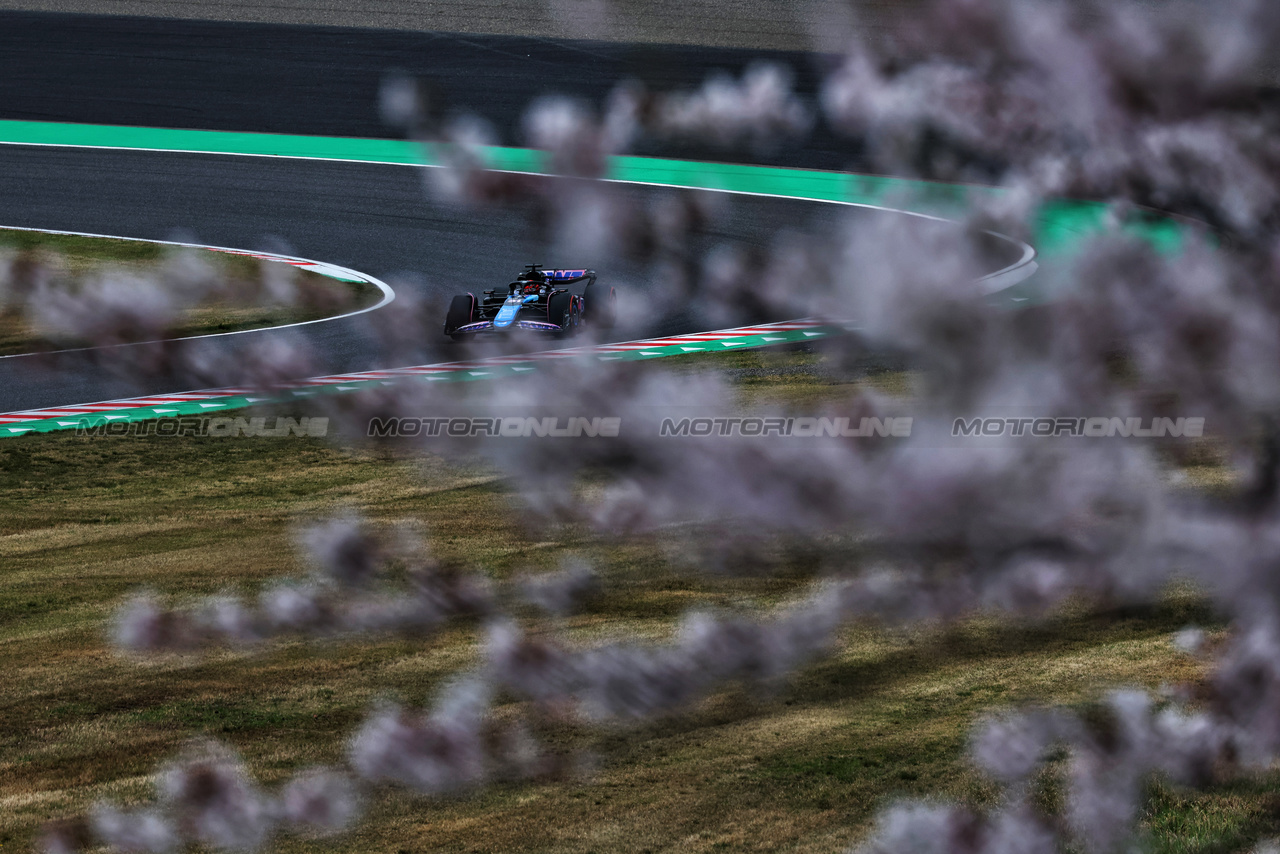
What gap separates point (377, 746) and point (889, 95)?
1685mm

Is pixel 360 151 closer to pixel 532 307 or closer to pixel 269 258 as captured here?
pixel 269 258

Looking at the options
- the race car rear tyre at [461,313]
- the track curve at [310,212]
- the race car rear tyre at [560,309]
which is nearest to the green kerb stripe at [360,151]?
the track curve at [310,212]

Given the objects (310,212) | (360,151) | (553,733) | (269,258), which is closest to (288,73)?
(360,151)

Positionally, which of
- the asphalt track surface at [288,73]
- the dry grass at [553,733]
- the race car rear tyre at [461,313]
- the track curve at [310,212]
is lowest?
the dry grass at [553,733]

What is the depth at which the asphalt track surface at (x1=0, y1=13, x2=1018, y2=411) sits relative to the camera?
1686 cm

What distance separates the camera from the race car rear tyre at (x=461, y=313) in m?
12.5

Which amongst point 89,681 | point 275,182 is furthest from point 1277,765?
point 275,182

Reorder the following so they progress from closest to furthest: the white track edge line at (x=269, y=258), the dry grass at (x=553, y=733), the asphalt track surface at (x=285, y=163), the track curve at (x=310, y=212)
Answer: the dry grass at (x=553, y=733) < the white track edge line at (x=269, y=258) < the asphalt track surface at (x=285, y=163) < the track curve at (x=310, y=212)

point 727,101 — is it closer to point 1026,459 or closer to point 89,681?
point 1026,459

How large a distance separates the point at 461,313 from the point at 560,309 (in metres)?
0.99

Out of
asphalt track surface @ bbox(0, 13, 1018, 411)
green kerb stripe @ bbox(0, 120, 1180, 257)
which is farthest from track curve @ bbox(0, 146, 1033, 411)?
green kerb stripe @ bbox(0, 120, 1180, 257)

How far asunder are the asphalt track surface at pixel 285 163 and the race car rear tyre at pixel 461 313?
441 millimetres

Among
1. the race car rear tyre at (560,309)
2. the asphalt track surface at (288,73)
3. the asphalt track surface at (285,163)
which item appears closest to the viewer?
the race car rear tyre at (560,309)

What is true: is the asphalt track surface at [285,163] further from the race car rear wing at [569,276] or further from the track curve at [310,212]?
the race car rear wing at [569,276]
